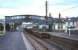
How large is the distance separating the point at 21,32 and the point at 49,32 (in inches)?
12.8

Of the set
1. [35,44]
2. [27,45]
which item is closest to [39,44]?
[35,44]

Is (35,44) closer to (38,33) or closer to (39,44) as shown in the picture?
(39,44)

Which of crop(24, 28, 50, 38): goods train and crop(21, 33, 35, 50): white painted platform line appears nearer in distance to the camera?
crop(24, 28, 50, 38): goods train

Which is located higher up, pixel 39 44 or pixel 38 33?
pixel 38 33

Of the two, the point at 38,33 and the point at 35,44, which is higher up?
the point at 38,33

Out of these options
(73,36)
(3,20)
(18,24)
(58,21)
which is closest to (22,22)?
(18,24)

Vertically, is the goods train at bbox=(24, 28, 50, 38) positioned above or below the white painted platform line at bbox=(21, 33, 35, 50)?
above

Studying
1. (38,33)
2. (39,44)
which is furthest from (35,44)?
(38,33)

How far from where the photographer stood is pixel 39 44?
2365 millimetres

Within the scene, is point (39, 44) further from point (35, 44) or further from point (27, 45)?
point (27, 45)

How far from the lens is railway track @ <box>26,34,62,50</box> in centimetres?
229

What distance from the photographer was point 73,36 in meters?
2.18

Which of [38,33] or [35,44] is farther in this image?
A: [35,44]

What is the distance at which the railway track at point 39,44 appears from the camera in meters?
2.29
